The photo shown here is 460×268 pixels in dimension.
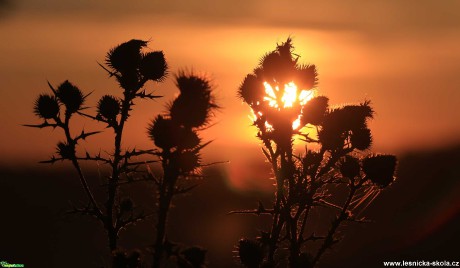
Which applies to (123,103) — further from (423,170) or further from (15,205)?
(423,170)

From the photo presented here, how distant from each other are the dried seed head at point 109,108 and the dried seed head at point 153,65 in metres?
0.53

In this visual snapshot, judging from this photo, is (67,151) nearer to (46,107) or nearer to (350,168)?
(46,107)

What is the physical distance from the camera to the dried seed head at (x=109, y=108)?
8586 millimetres

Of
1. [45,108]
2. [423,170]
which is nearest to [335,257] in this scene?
[423,170]

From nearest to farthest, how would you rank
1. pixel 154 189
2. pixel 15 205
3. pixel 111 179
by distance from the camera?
pixel 154 189, pixel 111 179, pixel 15 205

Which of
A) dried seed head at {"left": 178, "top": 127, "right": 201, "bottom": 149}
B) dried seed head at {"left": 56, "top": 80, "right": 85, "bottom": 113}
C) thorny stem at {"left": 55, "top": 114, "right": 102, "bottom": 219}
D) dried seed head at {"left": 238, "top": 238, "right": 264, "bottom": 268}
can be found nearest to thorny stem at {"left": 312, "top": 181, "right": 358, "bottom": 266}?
dried seed head at {"left": 238, "top": 238, "right": 264, "bottom": 268}

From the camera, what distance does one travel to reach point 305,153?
8016 mm

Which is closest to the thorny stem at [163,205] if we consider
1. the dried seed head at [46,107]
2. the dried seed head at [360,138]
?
the dried seed head at [360,138]

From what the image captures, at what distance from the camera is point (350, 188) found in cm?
837

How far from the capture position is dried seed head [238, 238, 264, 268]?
7.05m

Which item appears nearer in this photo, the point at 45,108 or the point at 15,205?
the point at 45,108

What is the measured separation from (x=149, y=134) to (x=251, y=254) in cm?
157

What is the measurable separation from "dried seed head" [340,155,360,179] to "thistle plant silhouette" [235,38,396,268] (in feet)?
0.04

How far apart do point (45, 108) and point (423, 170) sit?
126825mm
